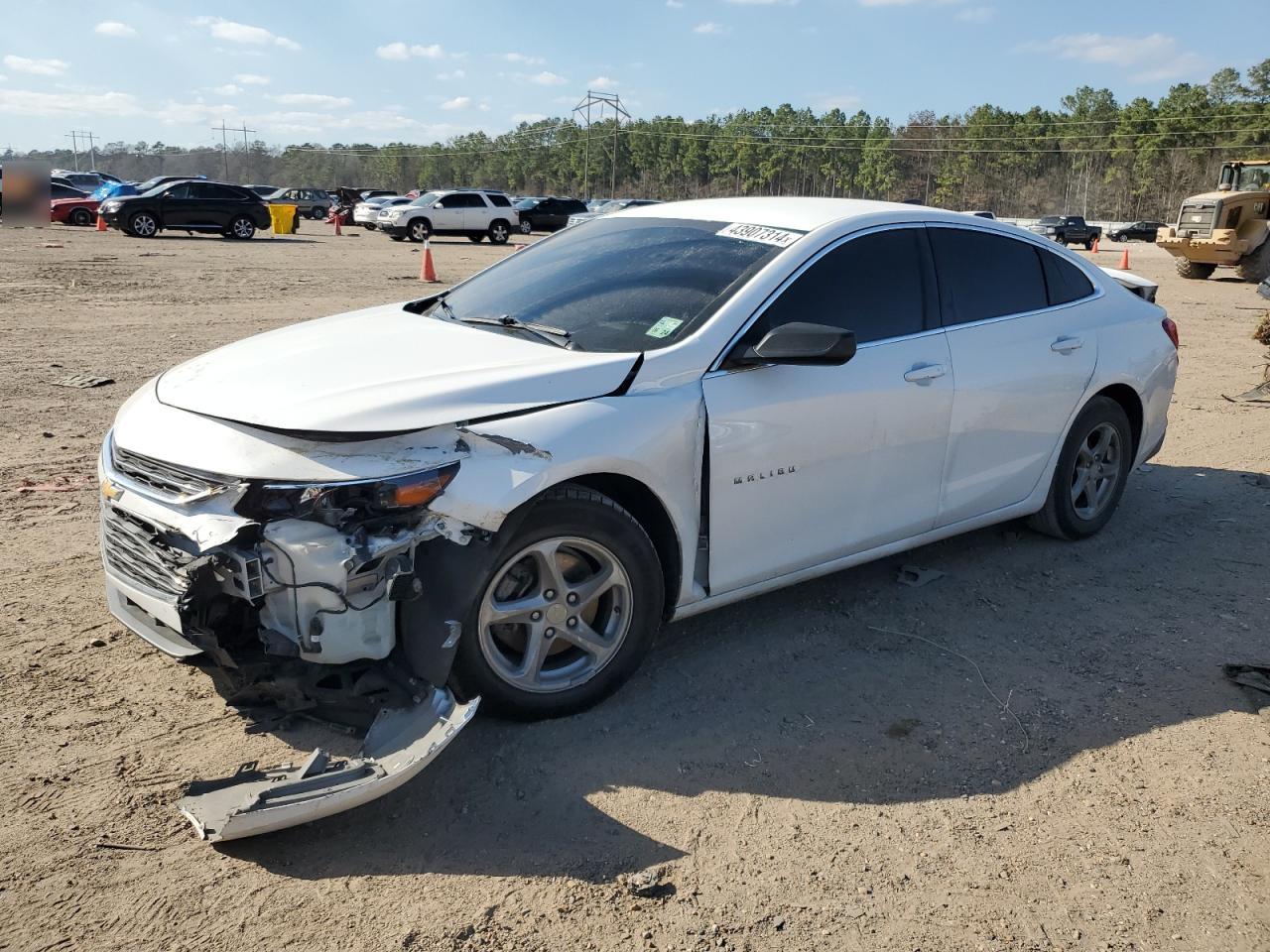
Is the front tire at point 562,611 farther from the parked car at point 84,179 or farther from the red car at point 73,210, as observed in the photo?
the parked car at point 84,179

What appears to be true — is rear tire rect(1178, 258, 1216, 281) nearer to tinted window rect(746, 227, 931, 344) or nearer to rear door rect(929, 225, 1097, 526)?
rear door rect(929, 225, 1097, 526)

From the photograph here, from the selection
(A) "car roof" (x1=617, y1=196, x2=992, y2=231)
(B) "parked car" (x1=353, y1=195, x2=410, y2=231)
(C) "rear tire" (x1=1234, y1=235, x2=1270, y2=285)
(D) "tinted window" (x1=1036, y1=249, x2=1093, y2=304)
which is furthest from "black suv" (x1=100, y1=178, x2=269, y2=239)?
(D) "tinted window" (x1=1036, y1=249, x2=1093, y2=304)

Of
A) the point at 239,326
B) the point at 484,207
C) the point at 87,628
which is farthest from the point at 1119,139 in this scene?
the point at 87,628

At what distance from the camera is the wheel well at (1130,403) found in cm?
546

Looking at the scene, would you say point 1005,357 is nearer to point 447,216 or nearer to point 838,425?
point 838,425

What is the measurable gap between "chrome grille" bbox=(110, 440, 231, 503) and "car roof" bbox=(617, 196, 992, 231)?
8.02 feet

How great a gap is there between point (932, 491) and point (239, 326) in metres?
10.0

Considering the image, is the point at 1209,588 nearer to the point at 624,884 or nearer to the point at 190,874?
the point at 624,884

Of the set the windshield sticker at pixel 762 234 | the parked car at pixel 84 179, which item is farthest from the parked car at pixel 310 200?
the windshield sticker at pixel 762 234

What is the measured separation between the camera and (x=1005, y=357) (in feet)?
15.5

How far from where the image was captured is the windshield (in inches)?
151

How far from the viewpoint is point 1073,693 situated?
12.9ft

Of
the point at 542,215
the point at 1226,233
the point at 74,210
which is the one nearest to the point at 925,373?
the point at 1226,233

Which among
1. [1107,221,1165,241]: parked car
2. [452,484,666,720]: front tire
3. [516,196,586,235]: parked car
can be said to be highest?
[1107,221,1165,241]: parked car
